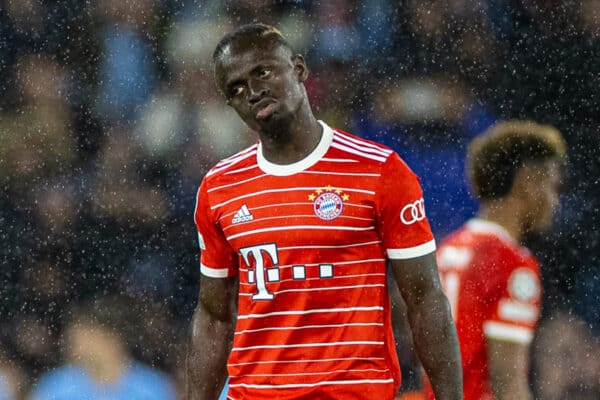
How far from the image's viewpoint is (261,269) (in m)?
2.91

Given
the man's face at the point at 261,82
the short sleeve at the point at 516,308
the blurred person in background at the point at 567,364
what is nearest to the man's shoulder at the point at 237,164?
the man's face at the point at 261,82

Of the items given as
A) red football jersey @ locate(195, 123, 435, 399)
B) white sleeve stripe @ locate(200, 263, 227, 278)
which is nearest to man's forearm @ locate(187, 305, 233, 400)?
white sleeve stripe @ locate(200, 263, 227, 278)

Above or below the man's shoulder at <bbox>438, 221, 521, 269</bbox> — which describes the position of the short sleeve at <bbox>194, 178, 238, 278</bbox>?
above

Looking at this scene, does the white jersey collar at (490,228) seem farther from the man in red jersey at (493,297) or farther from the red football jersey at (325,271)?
the red football jersey at (325,271)

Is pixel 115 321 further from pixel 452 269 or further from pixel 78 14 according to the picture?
pixel 452 269

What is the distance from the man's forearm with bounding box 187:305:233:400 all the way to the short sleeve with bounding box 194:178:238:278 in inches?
6.2

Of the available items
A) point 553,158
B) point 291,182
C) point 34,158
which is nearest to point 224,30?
point 34,158

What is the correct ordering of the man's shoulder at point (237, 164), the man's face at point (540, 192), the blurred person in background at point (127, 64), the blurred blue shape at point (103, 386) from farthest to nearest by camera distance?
the blurred person in background at point (127, 64)
the blurred blue shape at point (103, 386)
the man's face at point (540, 192)
the man's shoulder at point (237, 164)

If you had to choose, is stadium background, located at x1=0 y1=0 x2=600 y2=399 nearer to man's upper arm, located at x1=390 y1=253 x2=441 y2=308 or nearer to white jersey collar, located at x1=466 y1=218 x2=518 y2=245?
white jersey collar, located at x1=466 y1=218 x2=518 y2=245

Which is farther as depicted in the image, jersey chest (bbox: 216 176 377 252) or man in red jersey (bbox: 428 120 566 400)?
man in red jersey (bbox: 428 120 566 400)

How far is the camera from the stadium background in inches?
222

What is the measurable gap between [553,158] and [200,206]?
1104 millimetres

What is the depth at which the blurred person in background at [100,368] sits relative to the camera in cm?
475

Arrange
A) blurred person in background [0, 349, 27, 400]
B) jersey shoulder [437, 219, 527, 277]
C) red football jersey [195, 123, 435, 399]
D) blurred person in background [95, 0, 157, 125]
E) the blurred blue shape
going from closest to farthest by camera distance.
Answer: red football jersey [195, 123, 435, 399] < jersey shoulder [437, 219, 527, 277] < the blurred blue shape < blurred person in background [0, 349, 27, 400] < blurred person in background [95, 0, 157, 125]
